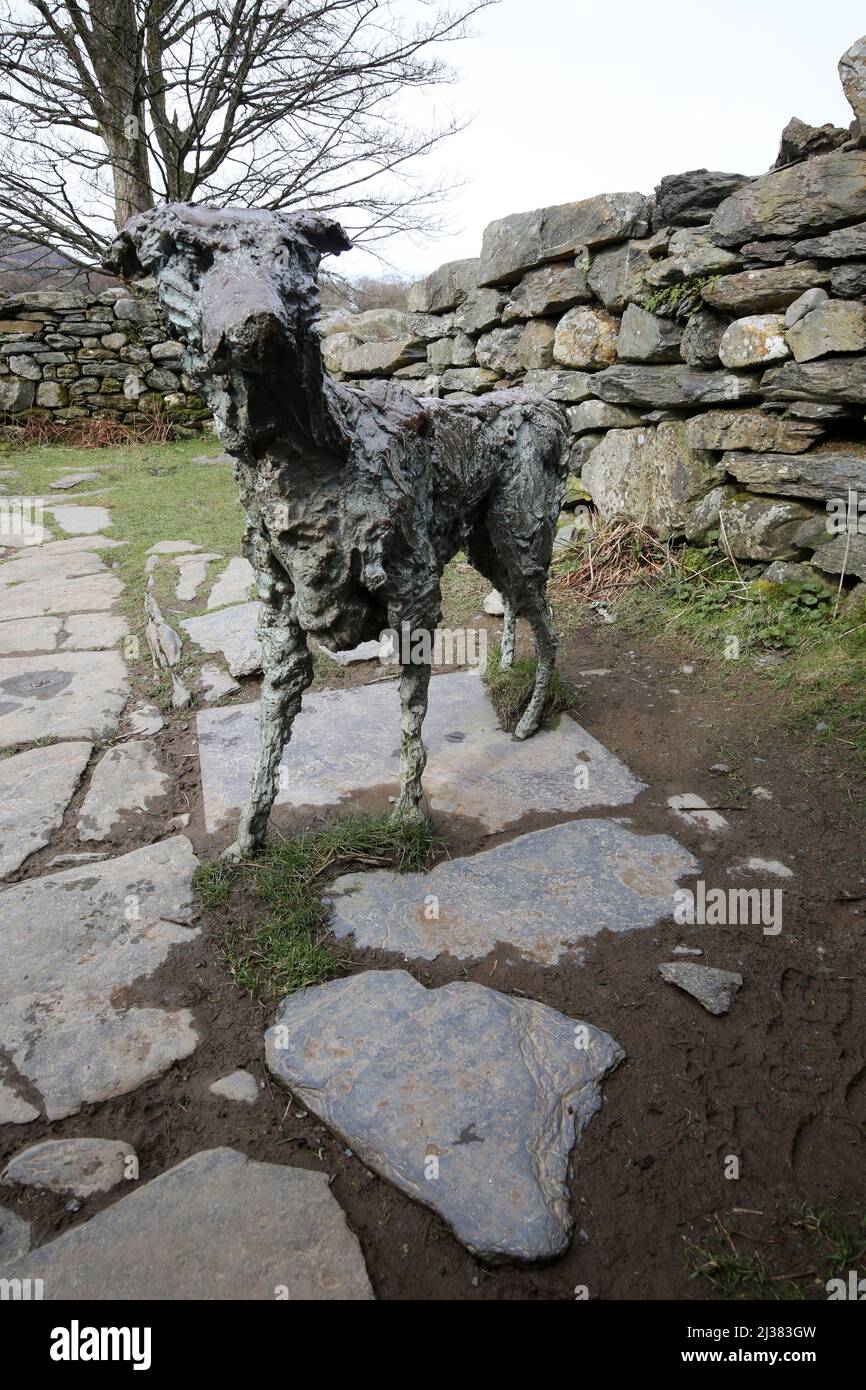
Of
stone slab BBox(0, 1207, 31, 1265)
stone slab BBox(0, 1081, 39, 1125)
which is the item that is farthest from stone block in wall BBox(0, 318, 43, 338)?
stone slab BBox(0, 1207, 31, 1265)

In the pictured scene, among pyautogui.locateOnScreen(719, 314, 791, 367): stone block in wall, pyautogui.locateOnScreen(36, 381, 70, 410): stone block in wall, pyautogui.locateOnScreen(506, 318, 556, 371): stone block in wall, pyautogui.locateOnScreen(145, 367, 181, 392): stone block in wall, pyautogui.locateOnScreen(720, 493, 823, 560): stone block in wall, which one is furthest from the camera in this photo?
pyautogui.locateOnScreen(145, 367, 181, 392): stone block in wall

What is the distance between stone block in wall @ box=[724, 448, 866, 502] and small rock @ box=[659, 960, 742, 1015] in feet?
10.3

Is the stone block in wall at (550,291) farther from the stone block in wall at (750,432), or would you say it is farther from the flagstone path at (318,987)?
the flagstone path at (318,987)

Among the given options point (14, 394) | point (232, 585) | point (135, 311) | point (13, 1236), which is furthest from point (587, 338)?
point (14, 394)

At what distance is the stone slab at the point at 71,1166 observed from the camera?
1691 mm

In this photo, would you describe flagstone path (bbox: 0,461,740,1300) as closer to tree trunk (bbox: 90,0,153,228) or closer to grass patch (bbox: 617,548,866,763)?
grass patch (bbox: 617,548,866,763)

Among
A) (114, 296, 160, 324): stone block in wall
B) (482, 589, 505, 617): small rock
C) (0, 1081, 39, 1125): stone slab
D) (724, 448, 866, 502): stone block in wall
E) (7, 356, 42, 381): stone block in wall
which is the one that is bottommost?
(0, 1081, 39, 1125): stone slab

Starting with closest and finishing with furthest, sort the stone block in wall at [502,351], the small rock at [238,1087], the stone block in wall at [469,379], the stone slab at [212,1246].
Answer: the stone slab at [212,1246] < the small rock at [238,1087] < the stone block in wall at [502,351] < the stone block in wall at [469,379]

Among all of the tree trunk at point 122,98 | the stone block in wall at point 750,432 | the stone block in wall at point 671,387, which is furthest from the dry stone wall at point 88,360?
the stone block in wall at point 750,432

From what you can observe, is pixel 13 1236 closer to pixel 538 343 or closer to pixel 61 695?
pixel 61 695

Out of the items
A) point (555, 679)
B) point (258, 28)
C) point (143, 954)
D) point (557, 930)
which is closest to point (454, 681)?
point (555, 679)

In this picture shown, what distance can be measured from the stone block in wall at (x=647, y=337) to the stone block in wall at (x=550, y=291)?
1.85 feet

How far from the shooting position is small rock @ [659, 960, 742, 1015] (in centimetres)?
215

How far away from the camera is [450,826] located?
2994 mm
